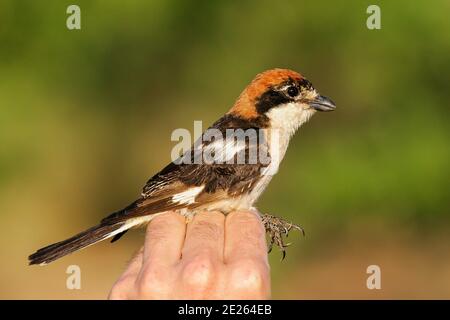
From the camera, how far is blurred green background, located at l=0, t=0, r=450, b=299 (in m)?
8.69

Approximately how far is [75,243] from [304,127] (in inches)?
213

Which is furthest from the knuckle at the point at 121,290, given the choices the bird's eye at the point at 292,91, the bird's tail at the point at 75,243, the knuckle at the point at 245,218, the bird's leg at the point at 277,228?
the bird's eye at the point at 292,91

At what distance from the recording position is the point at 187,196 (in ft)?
Result: 14.6

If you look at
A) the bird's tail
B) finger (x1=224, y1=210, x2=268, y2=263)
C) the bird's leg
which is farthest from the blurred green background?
finger (x1=224, y1=210, x2=268, y2=263)

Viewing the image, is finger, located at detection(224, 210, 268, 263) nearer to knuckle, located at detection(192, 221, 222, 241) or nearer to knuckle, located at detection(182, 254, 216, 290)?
knuckle, located at detection(192, 221, 222, 241)

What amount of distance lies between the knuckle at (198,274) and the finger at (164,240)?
0.21 meters

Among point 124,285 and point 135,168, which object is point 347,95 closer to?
point 135,168

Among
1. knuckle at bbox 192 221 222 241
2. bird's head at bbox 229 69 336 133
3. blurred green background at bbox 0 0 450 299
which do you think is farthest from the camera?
blurred green background at bbox 0 0 450 299

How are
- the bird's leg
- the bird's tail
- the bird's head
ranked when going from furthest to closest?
the bird's head → the bird's leg → the bird's tail

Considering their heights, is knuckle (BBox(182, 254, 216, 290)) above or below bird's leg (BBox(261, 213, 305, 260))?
below

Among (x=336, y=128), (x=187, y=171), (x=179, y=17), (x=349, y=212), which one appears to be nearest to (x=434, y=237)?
(x=349, y=212)

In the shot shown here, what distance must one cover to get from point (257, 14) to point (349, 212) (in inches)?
109

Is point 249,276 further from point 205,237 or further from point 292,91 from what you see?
point 292,91

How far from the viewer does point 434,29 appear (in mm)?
8477
